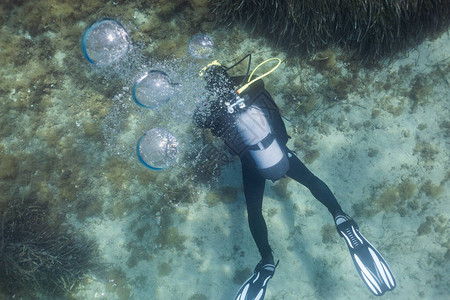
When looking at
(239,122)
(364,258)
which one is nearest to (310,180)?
(364,258)

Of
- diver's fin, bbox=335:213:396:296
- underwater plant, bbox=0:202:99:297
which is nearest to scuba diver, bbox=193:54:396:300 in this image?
diver's fin, bbox=335:213:396:296

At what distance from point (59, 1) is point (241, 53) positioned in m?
3.16

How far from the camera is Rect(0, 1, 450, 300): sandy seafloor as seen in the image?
516 centimetres

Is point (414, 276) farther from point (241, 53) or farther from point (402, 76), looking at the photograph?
point (241, 53)

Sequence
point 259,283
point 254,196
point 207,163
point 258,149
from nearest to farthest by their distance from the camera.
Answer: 1. point 258,149
2. point 254,196
3. point 259,283
4. point 207,163

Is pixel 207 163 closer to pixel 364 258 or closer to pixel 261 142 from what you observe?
pixel 261 142

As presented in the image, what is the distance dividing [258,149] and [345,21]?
287 cm

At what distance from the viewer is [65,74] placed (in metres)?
5.20

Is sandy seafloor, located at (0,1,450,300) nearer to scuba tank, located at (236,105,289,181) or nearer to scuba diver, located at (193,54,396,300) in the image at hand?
scuba diver, located at (193,54,396,300)

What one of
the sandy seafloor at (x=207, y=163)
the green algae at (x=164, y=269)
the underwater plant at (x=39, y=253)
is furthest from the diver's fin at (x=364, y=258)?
the underwater plant at (x=39, y=253)

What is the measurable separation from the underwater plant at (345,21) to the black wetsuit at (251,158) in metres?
1.37

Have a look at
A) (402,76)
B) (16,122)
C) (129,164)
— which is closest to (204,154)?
(129,164)

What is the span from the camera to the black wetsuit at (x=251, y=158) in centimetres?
391

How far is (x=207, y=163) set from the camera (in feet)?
17.9
